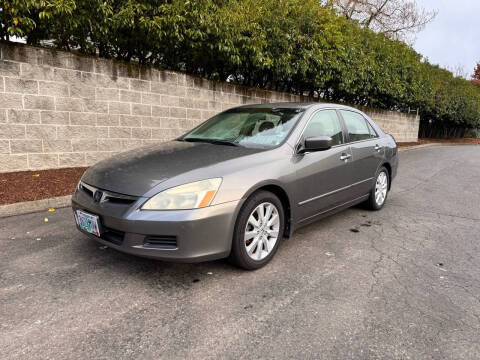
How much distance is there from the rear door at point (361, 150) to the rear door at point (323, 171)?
0.17m

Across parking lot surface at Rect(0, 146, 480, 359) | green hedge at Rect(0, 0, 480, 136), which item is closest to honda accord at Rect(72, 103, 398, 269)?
parking lot surface at Rect(0, 146, 480, 359)

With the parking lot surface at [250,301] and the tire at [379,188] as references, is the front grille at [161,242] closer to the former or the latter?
the parking lot surface at [250,301]

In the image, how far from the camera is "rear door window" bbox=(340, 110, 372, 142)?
4.22m

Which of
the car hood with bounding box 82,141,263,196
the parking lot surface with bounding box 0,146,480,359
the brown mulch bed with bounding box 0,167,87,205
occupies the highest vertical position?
the car hood with bounding box 82,141,263,196

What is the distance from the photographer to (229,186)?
8.56 ft

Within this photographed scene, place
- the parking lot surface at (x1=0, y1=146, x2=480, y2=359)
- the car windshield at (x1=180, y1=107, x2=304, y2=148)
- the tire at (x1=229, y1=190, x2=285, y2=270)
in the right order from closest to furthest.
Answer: the parking lot surface at (x1=0, y1=146, x2=480, y2=359)
the tire at (x1=229, y1=190, x2=285, y2=270)
the car windshield at (x1=180, y1=107, x2=304, y2=148)

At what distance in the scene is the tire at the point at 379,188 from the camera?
4715mm

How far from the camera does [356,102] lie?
15.8 m

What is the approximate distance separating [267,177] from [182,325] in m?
1.34

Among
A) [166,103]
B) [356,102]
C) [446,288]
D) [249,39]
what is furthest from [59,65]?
[356,102]

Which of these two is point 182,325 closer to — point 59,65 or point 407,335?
point 407,335

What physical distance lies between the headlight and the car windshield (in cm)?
93

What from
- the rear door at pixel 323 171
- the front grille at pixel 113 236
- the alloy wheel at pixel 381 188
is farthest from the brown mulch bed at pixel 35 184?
the alloy wheel at pixel 381 188

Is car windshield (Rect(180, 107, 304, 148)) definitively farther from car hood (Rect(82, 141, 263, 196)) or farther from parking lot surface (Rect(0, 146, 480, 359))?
parking lot surface (Rect(0, 146, 480, 359))
